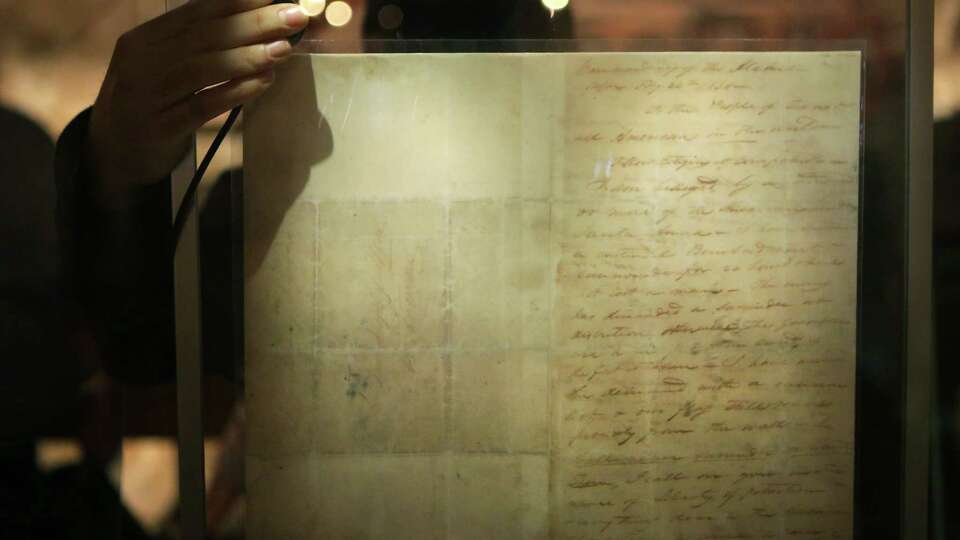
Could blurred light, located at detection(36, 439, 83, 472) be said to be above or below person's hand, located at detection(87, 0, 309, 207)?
below

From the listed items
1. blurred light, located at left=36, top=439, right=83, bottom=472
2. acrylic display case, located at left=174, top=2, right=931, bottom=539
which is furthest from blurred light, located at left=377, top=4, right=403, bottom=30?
blurred light, located at left=36, top=439, right=83, bottom=472

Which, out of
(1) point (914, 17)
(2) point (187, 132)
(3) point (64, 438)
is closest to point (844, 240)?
(1) point (914, 17)

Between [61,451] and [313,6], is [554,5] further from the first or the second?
[61,451]

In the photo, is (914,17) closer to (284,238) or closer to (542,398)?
(542,398)

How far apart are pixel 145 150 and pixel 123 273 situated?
0.18 metres

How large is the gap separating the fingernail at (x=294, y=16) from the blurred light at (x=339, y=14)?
58 mm

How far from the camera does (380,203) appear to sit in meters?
0.90

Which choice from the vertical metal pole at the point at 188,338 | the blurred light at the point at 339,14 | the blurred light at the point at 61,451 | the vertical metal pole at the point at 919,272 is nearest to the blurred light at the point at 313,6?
the blurred light at the point at 339,14

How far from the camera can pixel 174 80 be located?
83 centimetres

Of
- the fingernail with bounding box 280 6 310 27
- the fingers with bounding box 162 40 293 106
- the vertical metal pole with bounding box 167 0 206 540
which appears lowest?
the vertical metal pole with bounding box 167 0 206 540

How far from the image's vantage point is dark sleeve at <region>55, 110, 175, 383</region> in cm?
89

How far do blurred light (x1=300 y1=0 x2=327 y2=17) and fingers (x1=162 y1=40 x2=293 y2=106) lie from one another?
0.07m

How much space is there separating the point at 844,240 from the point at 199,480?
0.96 m

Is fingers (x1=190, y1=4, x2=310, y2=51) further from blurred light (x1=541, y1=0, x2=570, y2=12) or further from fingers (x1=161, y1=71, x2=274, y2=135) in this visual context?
blurred light (x1=541, y1=0, x2=570, y2=12)
